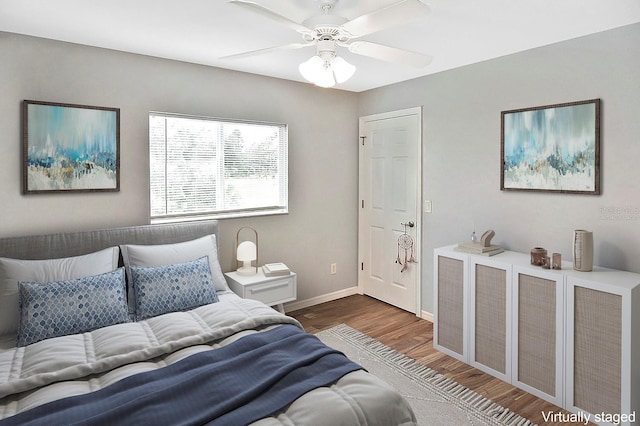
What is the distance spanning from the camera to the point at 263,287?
11.5 feet

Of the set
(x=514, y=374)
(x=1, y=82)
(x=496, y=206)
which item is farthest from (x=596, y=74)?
(x=1, y=82)

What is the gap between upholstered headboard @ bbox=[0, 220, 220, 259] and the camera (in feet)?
8.68

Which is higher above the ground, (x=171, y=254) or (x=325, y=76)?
(x=325, y=76)

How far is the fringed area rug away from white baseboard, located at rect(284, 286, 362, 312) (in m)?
0.70

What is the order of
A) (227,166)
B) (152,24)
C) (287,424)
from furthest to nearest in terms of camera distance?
(227,166) < (152,24) < (287,424)

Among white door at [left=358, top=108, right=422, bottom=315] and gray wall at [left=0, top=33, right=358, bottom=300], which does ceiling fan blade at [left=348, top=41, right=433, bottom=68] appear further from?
gray wall at [left=0, top=33, right=358, bottom=300]

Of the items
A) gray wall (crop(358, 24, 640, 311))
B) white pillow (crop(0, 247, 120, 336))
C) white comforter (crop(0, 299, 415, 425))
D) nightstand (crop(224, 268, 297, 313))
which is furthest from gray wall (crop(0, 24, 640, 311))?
white comforter (crop(0, 299, 415, 425))

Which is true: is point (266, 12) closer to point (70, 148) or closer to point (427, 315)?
point (70, 148)

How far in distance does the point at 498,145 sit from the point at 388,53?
1.62 m

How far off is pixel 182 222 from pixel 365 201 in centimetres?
218

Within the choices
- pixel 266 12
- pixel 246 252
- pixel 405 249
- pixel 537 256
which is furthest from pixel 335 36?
pixel 405 249

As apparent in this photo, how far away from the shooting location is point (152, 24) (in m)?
2.55

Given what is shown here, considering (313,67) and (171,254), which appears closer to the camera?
(313,67)

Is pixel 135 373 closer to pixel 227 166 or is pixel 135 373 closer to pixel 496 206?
pixel 227 166
